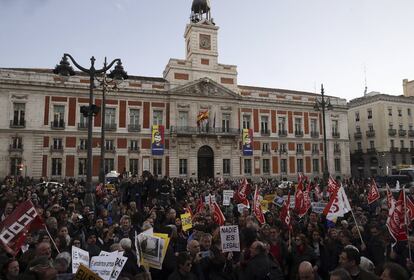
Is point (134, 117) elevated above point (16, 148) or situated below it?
above

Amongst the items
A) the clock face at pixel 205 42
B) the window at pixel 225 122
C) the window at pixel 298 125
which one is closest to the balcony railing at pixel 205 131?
the window at pixel 225 122

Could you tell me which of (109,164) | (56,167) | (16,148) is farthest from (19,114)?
(109,164)

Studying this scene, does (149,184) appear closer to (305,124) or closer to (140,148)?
(140,148)

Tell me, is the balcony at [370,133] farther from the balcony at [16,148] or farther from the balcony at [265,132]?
the balcony at [16,148]

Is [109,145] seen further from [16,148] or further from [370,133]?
[370,133]

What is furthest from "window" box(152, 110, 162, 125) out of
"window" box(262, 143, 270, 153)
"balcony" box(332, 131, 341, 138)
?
"balcony" box(332, 131, 341, 138)

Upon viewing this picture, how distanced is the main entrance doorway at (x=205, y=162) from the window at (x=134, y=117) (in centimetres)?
801

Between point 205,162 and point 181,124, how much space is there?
5335mm

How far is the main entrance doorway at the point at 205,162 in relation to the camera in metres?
40.3

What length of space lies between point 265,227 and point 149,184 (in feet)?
29.2

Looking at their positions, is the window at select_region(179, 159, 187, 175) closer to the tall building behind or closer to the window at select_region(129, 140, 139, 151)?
the tall building behind

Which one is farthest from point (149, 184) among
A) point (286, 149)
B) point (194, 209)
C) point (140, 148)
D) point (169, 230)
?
point (286, 149)

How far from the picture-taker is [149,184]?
1495cm

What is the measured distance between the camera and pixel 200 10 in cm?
4516
